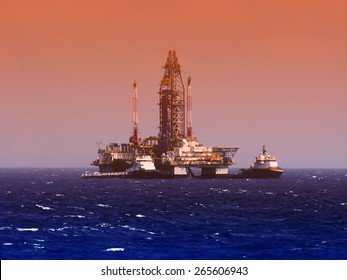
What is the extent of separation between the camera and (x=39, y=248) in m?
55.2

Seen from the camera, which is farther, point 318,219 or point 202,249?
point 318,219

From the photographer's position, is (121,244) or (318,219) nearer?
(121,244)

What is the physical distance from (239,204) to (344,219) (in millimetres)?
26835

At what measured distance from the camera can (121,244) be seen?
58.6 meters

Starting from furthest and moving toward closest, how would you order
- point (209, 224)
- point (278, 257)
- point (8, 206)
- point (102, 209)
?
point (8, 206)
point (102, 209)
point (209, 224)
point (278, 257)

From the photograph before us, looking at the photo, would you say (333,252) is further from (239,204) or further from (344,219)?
(239,204)

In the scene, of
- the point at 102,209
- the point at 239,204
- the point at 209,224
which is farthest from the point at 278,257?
the point at 239,204

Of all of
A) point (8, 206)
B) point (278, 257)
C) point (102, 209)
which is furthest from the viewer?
point (8, 206)

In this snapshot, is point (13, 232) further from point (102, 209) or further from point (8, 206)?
point (8, 206)

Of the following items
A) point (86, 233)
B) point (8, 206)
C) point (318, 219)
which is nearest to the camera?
point (86, 233)
